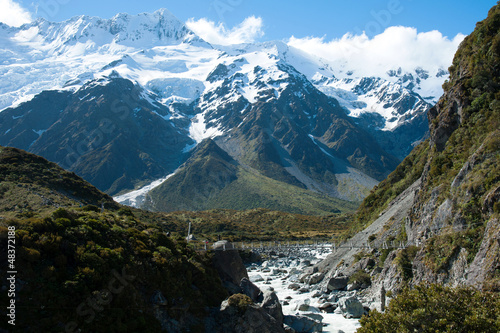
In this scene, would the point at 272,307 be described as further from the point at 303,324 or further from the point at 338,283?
the point at 338,283

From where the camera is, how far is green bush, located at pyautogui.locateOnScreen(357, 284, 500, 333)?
16.1 meters

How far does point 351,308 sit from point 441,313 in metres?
18.9

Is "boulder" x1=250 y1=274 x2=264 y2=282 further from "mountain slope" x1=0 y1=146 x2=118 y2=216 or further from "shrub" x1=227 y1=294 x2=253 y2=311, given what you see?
"shrub" x1=227 y1=294 x2=253 y2=311

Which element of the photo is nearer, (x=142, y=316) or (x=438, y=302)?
(x=438, y=302)

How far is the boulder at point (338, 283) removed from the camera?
43166 mm

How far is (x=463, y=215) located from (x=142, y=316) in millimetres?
23535

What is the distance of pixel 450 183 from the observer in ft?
108

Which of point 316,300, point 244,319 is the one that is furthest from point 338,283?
point 244,319

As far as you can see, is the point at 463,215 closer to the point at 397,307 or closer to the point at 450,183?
the point at 450,183

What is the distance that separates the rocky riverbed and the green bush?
13.4m

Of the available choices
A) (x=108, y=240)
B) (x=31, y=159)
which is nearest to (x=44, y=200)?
(x=31, y=159)

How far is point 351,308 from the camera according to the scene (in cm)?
3472

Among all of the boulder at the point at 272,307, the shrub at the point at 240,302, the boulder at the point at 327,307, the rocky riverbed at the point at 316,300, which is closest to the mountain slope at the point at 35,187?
the shrub at the point at 240,302

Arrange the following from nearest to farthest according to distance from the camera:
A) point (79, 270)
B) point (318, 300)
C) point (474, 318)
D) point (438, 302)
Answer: point (474, 318), point (438, 302), point (79, 270), point (318, 300)
